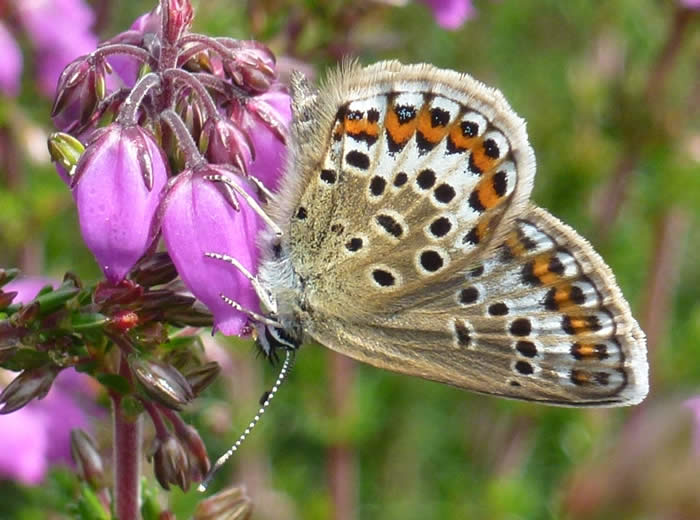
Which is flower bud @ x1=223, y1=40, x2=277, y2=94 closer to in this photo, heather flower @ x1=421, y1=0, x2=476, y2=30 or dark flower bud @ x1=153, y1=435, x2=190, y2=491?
dark flower bud @ x1=153, y1=435, x2=190, y2=491

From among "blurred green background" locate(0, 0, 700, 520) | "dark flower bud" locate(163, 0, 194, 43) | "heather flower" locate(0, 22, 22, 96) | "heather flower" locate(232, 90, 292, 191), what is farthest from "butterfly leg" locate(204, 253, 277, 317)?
"heather flower" locate(0, 22, 22, 96)

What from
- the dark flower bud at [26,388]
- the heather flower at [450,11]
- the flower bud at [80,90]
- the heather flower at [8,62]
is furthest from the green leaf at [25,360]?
the heather flower at [8,62]

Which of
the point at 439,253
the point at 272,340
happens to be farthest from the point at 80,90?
the point at 439,253

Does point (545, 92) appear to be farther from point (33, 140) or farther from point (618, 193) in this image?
point (33, 140)

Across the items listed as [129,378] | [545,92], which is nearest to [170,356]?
[129,378]

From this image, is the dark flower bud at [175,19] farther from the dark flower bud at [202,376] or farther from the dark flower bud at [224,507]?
the dark flower bud at [224,507]

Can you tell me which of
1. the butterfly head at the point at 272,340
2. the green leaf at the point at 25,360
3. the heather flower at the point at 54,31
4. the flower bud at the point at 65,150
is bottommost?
the green leaf at the point at 25,360

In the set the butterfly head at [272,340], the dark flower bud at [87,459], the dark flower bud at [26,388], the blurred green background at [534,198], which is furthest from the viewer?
the blurred green background at [534,198]
